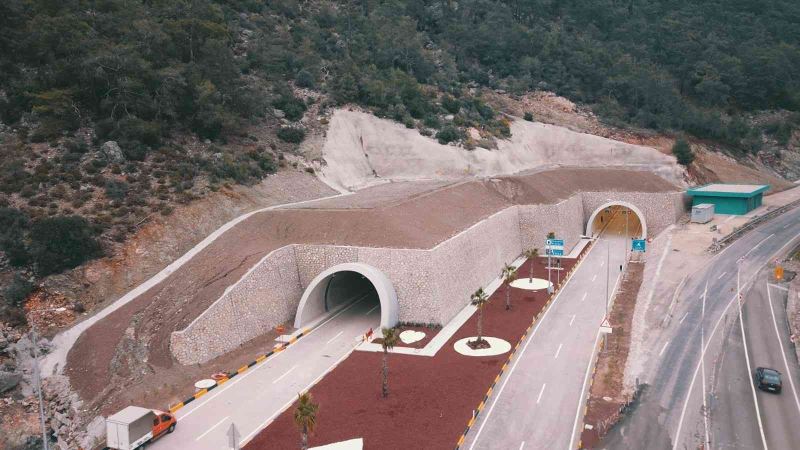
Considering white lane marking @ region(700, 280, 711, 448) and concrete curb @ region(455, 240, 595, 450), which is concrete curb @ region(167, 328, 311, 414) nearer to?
concrete curb @ region(455, 240, 595, 450)

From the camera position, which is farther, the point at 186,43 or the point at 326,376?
the point at 186,43

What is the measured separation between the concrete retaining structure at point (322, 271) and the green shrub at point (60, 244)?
34.3ft

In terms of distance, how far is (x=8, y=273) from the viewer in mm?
39594

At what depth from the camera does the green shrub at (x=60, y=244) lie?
40.1m

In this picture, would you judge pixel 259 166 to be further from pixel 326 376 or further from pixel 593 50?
pixel 593 50

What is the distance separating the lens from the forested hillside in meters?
48.4

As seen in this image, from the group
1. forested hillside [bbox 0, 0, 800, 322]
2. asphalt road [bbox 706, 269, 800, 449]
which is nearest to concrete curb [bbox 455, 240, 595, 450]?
asphalt road [bbox 706, 269, 800, 449]

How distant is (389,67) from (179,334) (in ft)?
225

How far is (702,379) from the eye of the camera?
34.8 meters

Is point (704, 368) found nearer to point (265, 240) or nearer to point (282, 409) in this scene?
point (282, 409)

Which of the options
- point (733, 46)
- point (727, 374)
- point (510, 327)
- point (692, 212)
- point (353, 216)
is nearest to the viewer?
point (727, 374)

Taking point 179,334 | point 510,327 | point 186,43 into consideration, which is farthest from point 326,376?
point 186,43

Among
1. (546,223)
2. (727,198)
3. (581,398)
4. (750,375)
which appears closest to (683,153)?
(727,198)

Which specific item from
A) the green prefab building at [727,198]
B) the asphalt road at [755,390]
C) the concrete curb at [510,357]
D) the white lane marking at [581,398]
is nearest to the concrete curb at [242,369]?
the concrete curb at [510,357]
